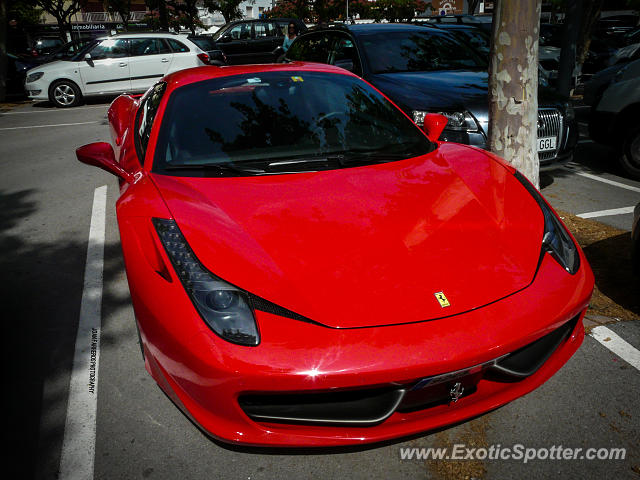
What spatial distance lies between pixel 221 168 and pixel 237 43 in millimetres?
17024

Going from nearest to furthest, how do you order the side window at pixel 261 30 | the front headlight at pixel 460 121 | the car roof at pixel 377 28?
the front headlight at pixel 460 121 < the car roof at pixel 377 28 < the side window at pixel 261 30

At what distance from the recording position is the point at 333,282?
1966mm

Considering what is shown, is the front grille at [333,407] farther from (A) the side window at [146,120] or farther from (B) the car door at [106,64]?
(B) the car door at [106,64]

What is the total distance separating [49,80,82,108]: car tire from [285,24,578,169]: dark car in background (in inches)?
302

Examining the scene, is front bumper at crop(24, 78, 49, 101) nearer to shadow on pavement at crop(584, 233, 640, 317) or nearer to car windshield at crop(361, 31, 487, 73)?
car windshield at crop(361, 31, 487, 73)

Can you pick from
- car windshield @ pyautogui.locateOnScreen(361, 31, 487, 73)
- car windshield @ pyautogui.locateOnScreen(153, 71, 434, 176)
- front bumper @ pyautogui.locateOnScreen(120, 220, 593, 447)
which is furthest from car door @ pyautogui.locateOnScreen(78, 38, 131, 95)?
front bumper @ pyautogui.locateOnScreen(120, 220, 593, 447)

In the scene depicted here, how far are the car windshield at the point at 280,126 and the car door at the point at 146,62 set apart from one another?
33.3 ft

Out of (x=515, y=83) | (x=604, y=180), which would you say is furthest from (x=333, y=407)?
(x=604, y=180)

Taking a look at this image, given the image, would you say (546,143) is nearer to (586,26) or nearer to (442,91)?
(442,91)

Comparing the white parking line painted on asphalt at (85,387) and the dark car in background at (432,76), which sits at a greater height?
the dark car in background at (432,76)

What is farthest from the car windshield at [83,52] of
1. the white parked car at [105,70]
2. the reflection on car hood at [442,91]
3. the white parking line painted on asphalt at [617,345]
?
the white parking line painted on asphalt at [617,345]

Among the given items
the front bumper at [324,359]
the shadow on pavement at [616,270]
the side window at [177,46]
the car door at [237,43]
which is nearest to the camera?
the front bumper at [324,359]

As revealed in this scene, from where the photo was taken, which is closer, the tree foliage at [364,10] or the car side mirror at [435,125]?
the car side mirror at [435,125]

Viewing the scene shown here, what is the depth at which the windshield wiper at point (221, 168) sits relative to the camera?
2.65 metres
